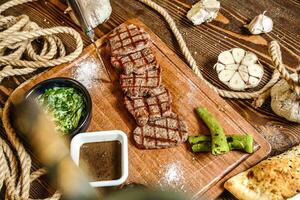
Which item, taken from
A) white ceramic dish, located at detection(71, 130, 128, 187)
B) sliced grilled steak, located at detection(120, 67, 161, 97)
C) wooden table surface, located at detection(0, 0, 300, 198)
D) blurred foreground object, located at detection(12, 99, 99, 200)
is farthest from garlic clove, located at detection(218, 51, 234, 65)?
blurred foreground object, located at detection(12, 99, 99, 200)

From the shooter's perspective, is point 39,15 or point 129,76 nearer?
point 129,76

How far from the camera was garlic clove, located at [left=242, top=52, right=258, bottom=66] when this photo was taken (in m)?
3.33

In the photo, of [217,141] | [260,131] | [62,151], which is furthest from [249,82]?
[62,151]

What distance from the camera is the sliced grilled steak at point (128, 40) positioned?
3305mm

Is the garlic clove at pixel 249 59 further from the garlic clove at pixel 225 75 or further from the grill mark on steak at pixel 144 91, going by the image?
the grill mark on steak at pixel 144 91

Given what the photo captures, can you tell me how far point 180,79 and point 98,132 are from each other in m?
0.74

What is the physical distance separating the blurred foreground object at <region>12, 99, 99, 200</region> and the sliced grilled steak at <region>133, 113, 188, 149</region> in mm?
483

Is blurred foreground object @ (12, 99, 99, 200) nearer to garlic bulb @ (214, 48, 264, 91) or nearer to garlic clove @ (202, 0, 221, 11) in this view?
garlic bulb @ (214, 48, 264, 91)

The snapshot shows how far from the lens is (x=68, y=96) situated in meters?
3.08

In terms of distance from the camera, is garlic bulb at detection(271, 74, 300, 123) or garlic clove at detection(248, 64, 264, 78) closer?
garlic bulb at detection(271, 74, 300, 123)

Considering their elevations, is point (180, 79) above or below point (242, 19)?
below

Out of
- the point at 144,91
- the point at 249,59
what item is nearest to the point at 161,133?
the point at 144,91

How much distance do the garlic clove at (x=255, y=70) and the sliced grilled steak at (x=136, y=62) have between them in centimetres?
71

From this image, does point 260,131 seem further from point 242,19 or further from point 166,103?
point 242,19
